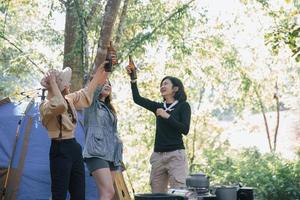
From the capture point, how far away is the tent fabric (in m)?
5.20

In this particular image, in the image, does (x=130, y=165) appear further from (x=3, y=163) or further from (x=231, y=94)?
(x=3, y=163)

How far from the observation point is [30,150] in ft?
17.6

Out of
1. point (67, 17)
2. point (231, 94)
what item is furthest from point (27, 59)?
point (231, 94)

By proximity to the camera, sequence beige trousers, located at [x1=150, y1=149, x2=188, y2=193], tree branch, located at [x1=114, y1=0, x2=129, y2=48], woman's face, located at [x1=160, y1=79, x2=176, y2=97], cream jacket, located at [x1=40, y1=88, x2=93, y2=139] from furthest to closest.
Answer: tree branch, located at [x1=114, y1=0, x2=129, y2=48] < woman's face, located at [x1=160, y1=79, x2=176, y2=97] < beige trousers, located at [x1=150, y1=149, x2=188, y2=193] < cream jacket, located at [x1=40, y1=88, x2=93, y2=139]

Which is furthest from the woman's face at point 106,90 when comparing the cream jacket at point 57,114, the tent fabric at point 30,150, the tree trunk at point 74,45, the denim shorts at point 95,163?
the tree trunk at point 74,45

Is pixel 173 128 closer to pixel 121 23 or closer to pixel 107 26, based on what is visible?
pixel 107 26

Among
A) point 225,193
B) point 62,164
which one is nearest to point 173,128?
point 225,193

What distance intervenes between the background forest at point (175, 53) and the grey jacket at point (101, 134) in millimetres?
1333

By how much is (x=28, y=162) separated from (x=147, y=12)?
11.3 feet

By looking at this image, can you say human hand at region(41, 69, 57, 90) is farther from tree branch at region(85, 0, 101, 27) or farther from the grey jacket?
tree branch at region(85, 0, 101, 27)

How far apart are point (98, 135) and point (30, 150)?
1.14 meters

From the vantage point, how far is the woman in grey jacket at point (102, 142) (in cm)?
435

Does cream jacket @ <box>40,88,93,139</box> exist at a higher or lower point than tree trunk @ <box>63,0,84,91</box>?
lower

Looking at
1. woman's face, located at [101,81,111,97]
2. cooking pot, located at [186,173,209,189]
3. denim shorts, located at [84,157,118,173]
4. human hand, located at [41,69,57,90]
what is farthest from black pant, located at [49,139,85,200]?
→ cooking pot, located at [186,173,209,189]
